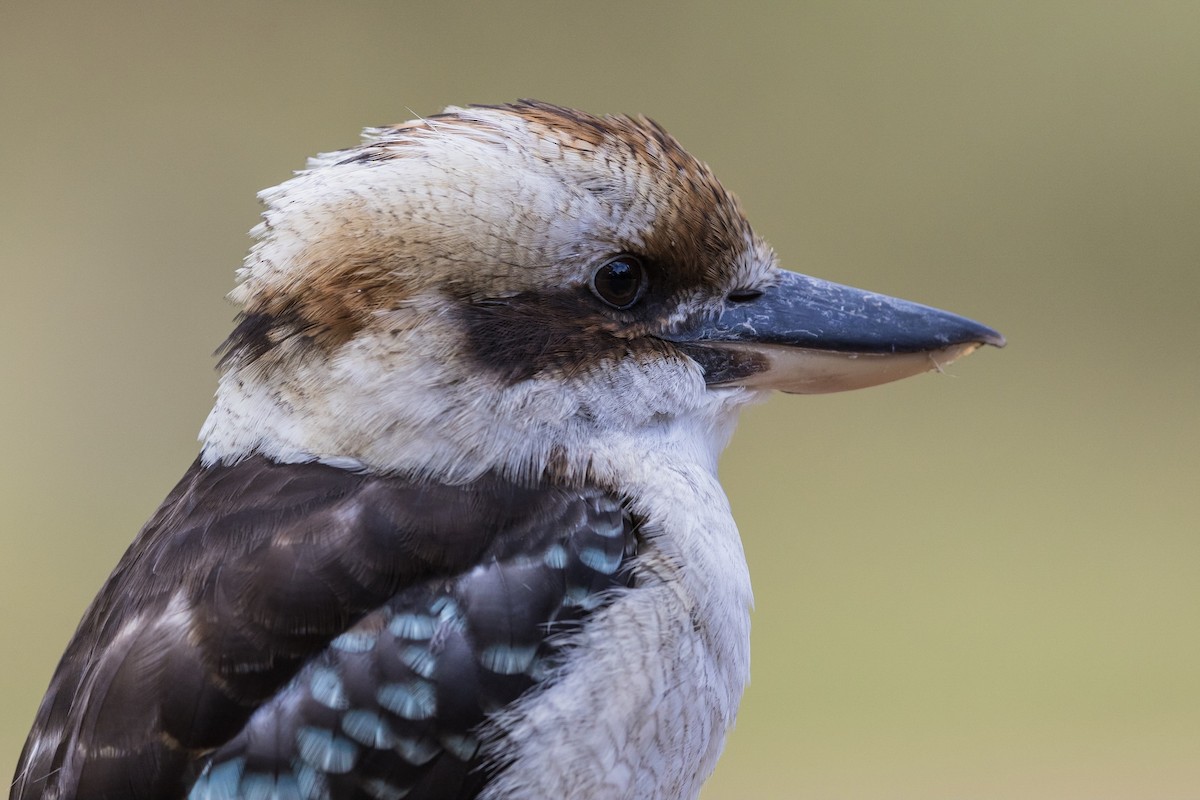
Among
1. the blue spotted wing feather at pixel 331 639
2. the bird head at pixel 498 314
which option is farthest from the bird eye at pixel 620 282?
the blue spotted wing feather at pixel 331 639

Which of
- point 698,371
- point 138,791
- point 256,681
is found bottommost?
point 138,791

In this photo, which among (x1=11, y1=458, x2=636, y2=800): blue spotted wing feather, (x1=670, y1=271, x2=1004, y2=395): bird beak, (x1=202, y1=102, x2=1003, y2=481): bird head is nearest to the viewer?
(x1=11, y1=458, x2=636, y2=800): blue spotted wing feather

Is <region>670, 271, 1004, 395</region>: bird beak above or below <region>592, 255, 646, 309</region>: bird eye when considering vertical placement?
above

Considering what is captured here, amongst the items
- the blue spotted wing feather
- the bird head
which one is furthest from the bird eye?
the blue spotted wing feather

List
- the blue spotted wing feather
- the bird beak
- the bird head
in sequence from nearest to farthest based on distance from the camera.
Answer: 1. the blue spotted wing feather
2. the bird head
3. the bird beak

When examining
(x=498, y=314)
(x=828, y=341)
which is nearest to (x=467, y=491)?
(x=498, y=314)

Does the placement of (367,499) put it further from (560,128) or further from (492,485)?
(560,128)

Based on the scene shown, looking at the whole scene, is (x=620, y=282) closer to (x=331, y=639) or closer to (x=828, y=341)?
(x=828, y=341)

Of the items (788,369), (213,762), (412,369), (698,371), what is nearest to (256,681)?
(213,762)

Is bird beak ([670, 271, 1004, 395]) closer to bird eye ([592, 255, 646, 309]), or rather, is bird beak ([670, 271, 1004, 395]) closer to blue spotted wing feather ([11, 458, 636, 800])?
bird eye ([592, 255, 646, 309])
